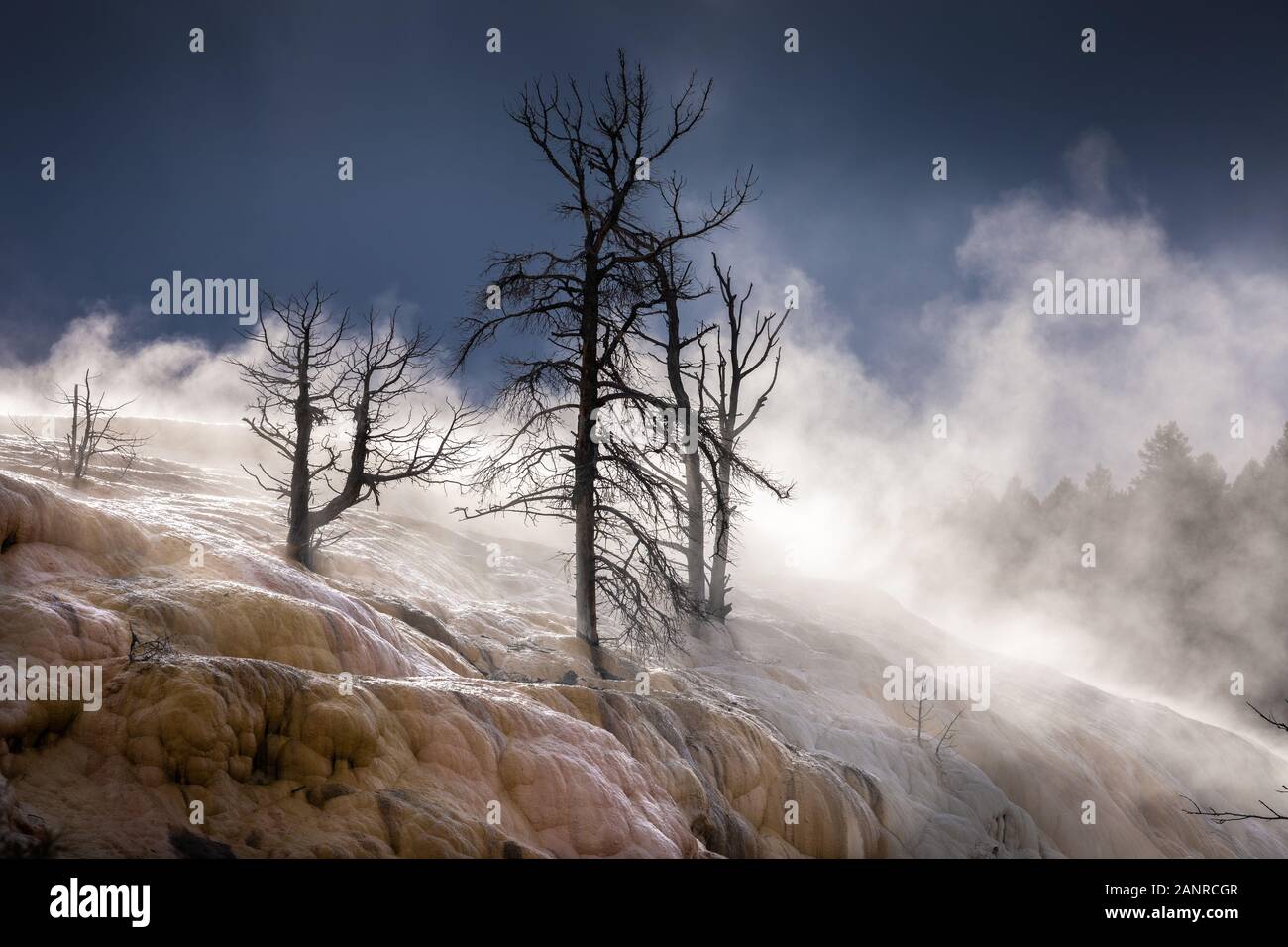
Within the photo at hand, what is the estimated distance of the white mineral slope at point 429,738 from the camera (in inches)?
243

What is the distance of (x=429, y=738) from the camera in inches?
311

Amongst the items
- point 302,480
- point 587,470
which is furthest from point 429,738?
point 302,480

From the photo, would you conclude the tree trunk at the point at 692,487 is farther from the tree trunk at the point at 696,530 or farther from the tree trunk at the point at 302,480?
the tree trunk at the point at 302,480

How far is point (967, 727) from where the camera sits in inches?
734

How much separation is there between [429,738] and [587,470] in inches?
294

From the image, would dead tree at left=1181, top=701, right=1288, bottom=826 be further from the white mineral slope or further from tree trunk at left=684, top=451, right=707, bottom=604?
tree trunk at left=684, top=451, right=707, bottom=604

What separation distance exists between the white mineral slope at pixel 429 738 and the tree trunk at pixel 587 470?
0.68m

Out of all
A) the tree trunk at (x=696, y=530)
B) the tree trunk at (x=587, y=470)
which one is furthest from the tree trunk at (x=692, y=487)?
the tree trunk at (x=587, y=470)

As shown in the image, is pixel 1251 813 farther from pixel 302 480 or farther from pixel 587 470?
pixel 302 480

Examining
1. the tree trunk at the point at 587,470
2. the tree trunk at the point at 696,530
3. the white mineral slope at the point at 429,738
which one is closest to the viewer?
the white mineral slope at the point at 429,738
